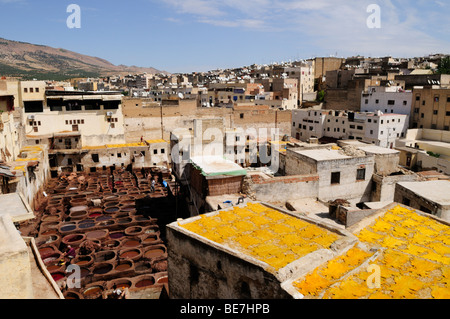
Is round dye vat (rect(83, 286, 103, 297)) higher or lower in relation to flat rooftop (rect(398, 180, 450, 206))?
lower

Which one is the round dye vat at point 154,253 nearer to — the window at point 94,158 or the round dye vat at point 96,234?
the round dye vat at point 96,234

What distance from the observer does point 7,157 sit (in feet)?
81.8

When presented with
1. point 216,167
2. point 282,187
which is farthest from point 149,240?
point 282,187

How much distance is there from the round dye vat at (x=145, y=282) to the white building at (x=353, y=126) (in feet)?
94.6

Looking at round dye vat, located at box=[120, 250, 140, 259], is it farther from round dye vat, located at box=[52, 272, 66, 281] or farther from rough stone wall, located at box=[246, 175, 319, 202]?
rough stone wall, located at box=[246, 175, 319, 202]

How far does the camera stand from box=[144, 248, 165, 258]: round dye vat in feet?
64.0

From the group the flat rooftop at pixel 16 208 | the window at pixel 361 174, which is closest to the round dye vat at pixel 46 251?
the flat rooftop at pixel 16 208

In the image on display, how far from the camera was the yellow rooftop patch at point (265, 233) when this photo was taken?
901cm

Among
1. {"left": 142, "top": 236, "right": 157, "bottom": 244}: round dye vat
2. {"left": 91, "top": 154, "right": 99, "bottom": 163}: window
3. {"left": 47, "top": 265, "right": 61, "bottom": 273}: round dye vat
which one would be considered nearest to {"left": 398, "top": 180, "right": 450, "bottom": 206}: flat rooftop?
{"left": 142, "top": 236, "right": 157, "bottom": 244}: round dye vat

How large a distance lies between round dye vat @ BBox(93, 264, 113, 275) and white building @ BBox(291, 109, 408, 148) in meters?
29.1

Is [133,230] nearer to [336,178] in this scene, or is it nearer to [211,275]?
[336,178]
